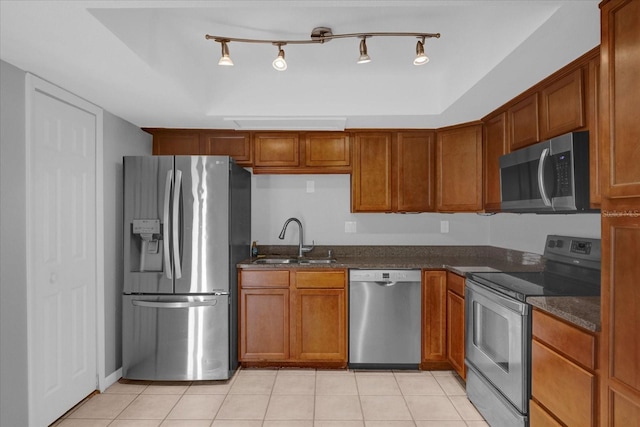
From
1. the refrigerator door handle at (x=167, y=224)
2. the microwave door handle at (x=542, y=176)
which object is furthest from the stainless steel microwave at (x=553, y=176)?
the refrigerator door handle at (x=167, y=224)

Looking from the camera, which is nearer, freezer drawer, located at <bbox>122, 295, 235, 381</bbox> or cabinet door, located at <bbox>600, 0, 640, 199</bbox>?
cabinet door, located at <bbox>600, 0, 640, 199</bbox>

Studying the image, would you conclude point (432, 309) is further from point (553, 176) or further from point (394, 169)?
point (553, 176)

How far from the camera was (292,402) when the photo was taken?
2.62 meters

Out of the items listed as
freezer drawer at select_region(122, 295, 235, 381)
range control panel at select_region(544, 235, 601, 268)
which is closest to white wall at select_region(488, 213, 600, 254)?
range control panel at select_region(544, 235, 601, 268)

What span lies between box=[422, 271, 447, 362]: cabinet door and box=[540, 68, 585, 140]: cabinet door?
136 centimetres

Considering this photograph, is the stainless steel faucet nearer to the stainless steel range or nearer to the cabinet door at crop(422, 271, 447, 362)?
the cabinet door at crop(422, 271, 447, 362)

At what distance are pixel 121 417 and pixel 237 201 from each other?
1.74m

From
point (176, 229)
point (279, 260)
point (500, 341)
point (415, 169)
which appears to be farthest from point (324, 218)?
point (500, 341)

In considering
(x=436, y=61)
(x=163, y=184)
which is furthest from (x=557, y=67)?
(x=163, y=184)

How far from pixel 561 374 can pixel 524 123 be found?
5.28 ft

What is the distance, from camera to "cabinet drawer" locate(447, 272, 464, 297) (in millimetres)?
2811

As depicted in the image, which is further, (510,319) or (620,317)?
(510,319)

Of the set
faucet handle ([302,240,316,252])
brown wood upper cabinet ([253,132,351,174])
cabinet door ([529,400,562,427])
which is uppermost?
brown wood upper cabinet ([253,132,351,174])

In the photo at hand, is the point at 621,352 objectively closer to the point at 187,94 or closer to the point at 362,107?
the point at 362,107
